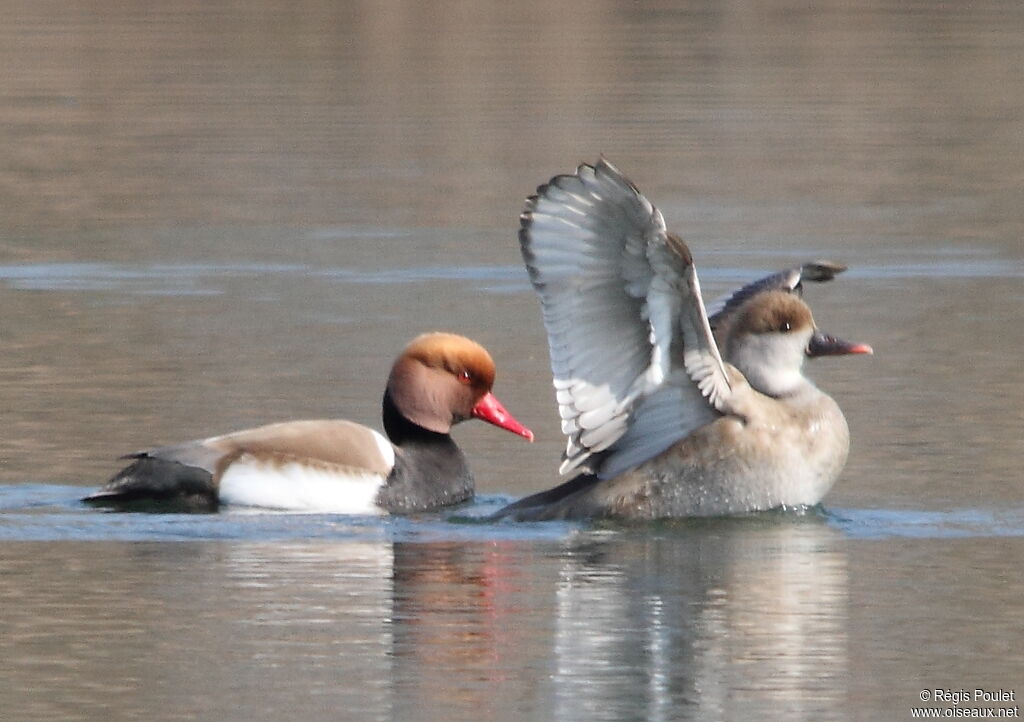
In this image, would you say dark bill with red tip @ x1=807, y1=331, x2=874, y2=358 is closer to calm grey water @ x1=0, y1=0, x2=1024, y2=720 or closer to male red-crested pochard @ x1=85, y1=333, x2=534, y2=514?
calm grey water @ x1=0, y1=0, x2=1024, y2=720

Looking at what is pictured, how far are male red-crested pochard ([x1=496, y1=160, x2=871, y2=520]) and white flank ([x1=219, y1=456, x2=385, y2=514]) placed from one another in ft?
2.52

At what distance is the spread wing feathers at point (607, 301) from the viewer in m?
9.28

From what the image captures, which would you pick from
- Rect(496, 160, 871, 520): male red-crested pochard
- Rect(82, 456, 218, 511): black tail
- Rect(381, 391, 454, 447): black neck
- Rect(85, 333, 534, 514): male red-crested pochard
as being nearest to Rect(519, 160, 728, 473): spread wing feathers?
Rect(496, 160, 871, 520): male red-crested pochard

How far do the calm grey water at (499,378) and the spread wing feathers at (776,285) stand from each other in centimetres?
97

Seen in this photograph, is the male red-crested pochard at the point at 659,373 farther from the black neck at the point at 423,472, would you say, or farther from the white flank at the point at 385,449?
the white flank at the point at 385,449

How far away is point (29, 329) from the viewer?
15.1 meters

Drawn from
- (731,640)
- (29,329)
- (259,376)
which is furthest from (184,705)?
(29,329)

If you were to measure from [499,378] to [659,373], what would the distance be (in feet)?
11.5

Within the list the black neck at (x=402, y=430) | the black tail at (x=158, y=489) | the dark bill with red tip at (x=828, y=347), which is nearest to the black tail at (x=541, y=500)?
the black neck at (x=402, y=430)

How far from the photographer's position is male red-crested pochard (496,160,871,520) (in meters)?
9.41

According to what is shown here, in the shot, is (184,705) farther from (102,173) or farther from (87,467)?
(102,173)

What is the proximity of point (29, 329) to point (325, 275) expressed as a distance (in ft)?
9.50

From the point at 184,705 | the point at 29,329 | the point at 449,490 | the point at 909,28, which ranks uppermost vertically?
the point at 909,28
